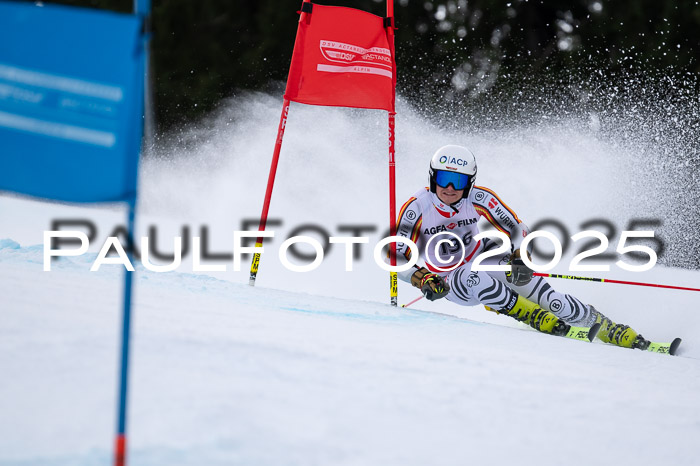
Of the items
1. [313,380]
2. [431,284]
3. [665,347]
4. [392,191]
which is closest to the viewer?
[313,380]

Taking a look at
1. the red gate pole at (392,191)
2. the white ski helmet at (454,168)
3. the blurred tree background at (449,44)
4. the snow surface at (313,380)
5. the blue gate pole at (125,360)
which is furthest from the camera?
the blurred tree background at (449,44)

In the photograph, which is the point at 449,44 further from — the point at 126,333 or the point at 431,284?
the point at 126,333

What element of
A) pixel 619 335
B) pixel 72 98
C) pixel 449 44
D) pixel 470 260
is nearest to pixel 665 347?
pixel 619 335

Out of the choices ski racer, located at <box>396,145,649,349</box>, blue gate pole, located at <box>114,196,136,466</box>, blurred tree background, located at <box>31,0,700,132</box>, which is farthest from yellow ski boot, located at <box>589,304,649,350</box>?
blurred tree background, located at <box>31,0,700,132</box>

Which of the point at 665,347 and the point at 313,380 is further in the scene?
the point at 665,347

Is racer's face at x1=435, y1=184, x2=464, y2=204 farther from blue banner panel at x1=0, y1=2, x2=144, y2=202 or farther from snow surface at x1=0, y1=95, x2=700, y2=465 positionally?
blue banner panel at x1=0, y1=2, x2=144, y2=202

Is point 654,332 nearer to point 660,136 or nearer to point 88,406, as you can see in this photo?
point 88,406

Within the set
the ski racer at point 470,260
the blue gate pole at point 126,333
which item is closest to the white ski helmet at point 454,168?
the ski racer at point 470,260

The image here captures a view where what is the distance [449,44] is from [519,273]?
34.9 feet

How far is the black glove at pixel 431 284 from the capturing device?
4996 mm

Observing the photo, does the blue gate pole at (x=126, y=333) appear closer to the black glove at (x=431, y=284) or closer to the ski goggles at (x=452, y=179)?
the black glove at (x=431, y=284)

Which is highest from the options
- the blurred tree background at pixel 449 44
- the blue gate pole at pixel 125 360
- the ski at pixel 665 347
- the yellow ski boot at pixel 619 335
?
the blurred tree background at pixel 449 44

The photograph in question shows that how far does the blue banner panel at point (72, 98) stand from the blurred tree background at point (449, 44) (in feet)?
39.6

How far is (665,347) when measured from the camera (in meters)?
4.92
